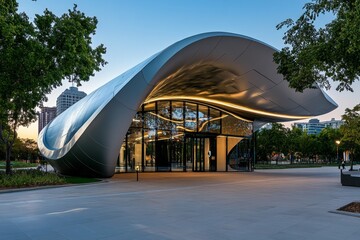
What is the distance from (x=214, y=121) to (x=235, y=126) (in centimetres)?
285

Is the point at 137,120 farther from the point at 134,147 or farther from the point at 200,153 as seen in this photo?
the point at 200,153

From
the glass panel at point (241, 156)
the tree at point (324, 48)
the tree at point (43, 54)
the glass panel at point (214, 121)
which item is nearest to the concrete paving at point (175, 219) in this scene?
the tree at point (324, 48)

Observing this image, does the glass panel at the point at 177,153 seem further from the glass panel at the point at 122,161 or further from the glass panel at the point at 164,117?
the glass panel at the point at 122,161

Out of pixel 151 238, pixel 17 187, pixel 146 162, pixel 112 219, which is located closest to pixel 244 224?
pixel 151 238

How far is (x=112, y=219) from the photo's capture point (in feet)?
27.0

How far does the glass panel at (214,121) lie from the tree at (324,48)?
21.7 m

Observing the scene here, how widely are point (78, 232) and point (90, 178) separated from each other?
14964mm

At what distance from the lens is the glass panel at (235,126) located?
113ft

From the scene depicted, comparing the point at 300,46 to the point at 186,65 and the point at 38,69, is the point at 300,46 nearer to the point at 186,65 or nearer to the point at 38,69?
the point at 186,65

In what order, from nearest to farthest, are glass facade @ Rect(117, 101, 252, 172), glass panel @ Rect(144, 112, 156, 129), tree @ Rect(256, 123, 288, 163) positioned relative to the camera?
glass facade @ Rect(117, 101, 252, 172), glass panel @ Rect(144, 112, 156, 129), tree @ Rect(256, 123, 288, 163)

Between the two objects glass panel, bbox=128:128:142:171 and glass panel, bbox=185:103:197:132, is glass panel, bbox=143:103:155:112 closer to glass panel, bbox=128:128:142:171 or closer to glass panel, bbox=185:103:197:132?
glass panel, bbox=128:128:142:171

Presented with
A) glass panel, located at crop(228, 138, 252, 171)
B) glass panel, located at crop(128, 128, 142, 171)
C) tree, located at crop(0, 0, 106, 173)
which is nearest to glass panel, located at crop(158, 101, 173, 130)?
glass panel, located at crop(128, 128, 142, 171)

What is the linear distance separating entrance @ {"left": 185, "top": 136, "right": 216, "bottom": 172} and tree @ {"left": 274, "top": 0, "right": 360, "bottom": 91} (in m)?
21.5

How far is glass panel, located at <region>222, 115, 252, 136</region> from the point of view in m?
34.5
